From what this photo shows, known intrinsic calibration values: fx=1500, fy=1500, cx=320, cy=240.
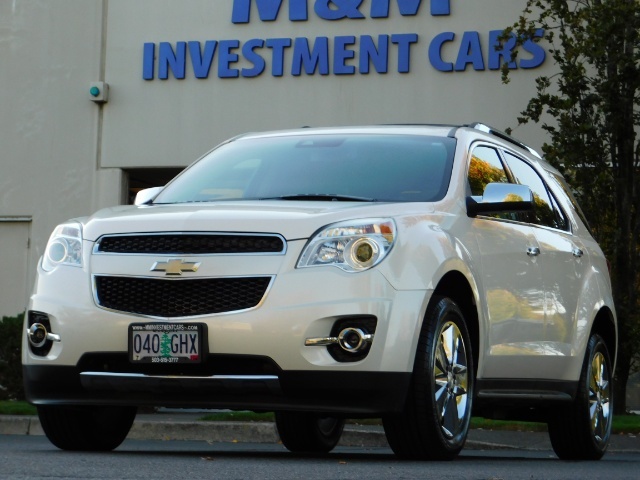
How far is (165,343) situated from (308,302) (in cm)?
67

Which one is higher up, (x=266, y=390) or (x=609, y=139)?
(x=609, y=139)

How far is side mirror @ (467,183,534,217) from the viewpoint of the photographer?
24.9ft

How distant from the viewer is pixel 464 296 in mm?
7422

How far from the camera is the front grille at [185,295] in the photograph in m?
6.62

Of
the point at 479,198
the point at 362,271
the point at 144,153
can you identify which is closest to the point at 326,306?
the point at 362,271

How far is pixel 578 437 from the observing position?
8.93 meters

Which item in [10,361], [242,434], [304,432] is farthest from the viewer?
[10,361]

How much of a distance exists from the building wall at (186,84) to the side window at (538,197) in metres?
10.4

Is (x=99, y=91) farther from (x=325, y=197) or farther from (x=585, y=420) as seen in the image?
(x=325, y=197)

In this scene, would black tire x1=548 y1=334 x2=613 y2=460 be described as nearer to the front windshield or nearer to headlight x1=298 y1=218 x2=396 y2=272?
the front windshield

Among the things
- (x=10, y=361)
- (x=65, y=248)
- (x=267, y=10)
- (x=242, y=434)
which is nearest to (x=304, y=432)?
(x=65, y=248)

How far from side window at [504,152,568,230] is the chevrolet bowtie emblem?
2616 millimetres

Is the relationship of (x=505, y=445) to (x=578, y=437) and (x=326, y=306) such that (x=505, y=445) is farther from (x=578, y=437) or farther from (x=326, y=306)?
(x=326, y=306)

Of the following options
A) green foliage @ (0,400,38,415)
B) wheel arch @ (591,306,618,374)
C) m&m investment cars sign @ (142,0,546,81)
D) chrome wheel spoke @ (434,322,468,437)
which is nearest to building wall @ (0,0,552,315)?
m&m investment cars sign @ (142,0,546,81)
